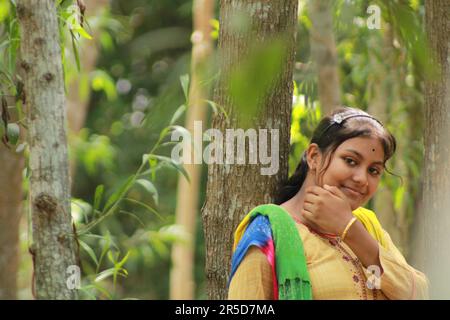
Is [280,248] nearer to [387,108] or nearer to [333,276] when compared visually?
[333,276]

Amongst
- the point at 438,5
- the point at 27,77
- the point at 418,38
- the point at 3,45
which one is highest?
the point at 438,5

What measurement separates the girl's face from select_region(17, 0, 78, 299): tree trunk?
65 cm

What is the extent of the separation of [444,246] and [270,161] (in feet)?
1.80

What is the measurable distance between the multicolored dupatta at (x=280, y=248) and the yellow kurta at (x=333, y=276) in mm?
19

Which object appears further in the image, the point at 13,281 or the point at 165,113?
the point at 13,281

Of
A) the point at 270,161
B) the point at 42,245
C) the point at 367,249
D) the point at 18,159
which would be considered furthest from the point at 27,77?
the point at 18,159

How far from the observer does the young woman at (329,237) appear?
195cm

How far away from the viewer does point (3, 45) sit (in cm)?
243

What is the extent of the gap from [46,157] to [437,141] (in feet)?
3.77

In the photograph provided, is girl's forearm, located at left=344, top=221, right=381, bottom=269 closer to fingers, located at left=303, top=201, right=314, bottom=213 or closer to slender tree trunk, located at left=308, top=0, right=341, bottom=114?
fingers, located at left=303, top=201, right=314, bottom=213

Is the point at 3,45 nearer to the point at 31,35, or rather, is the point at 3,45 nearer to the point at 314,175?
the point at 31,35

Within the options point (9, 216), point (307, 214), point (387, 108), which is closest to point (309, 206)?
point (307, 214)

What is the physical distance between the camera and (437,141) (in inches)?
100
